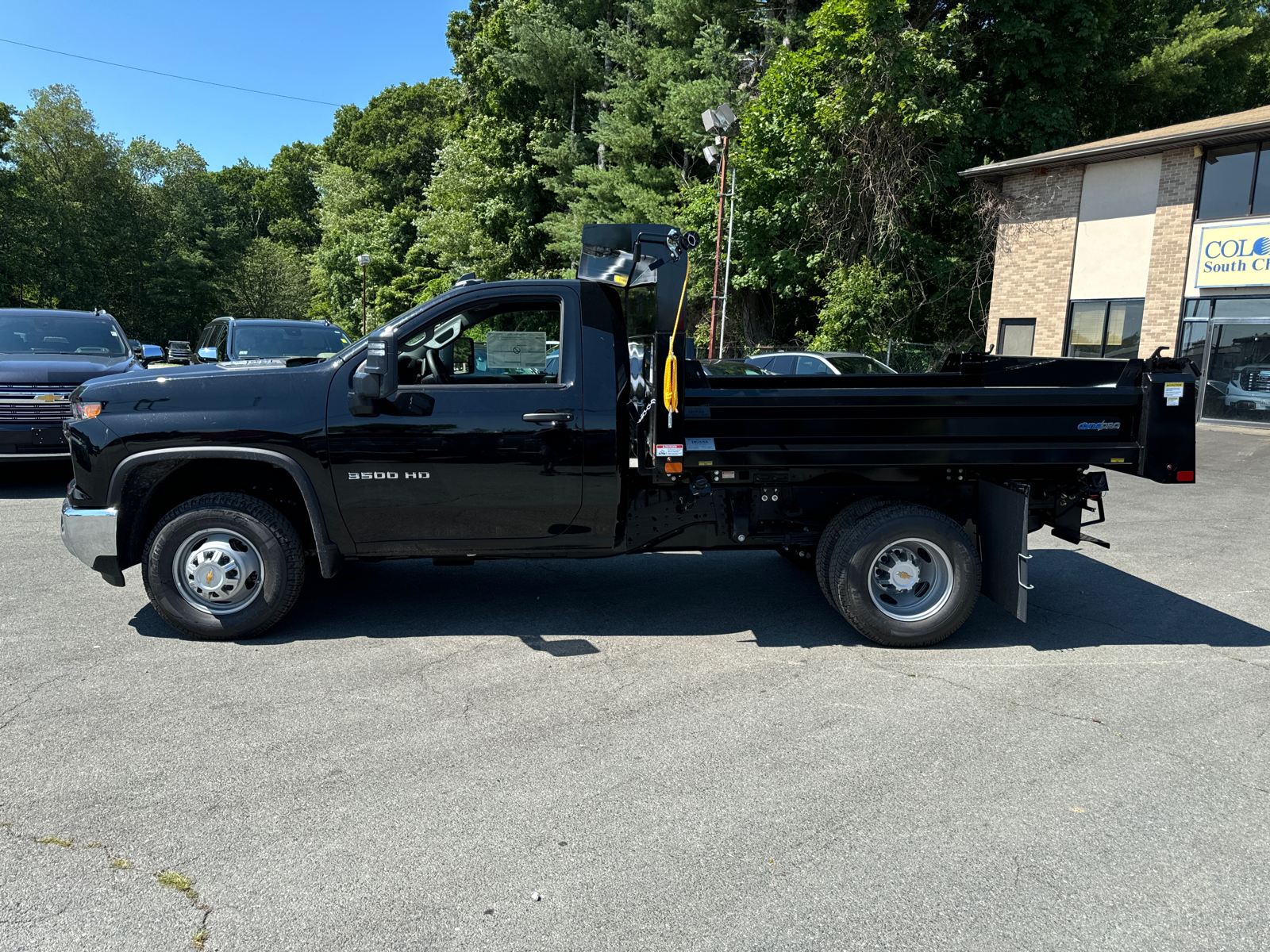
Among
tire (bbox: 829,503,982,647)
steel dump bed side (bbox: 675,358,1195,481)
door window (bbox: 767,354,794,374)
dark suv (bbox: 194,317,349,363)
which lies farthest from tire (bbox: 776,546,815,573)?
door window (bbox: 767,354,794,374)

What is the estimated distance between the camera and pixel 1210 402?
1973 centimetres

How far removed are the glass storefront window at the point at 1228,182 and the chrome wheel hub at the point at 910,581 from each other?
722 inches

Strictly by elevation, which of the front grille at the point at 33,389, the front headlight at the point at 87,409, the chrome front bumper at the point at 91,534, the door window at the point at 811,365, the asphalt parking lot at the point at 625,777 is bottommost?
the asphalt parking lot at the point at 625,777

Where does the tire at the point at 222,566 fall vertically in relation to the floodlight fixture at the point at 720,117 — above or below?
below

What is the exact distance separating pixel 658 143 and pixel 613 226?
2833 cm

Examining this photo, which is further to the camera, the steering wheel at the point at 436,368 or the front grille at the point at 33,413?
the front grille at the point at 33,413

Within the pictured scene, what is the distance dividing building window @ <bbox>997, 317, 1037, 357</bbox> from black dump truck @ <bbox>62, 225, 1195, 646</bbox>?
1952cm

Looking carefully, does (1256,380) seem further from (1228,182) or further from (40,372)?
(40,372)

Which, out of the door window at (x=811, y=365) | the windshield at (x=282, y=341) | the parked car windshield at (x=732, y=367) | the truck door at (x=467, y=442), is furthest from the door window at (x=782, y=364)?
the truck door at (x=467, y=442)

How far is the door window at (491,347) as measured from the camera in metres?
5.28

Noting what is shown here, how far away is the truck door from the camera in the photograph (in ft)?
16.8

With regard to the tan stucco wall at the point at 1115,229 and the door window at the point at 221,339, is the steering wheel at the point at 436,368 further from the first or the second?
the tan stucco wall at the point at 1115,229

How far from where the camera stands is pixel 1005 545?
209 inches

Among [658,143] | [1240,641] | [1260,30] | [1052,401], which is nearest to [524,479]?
[1052,401]
